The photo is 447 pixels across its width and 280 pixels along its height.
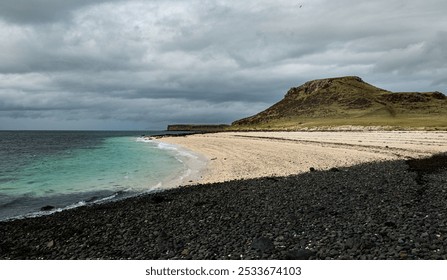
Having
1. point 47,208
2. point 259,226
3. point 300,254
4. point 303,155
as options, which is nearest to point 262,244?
point 300,254

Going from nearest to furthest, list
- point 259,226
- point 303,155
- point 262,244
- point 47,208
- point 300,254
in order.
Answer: point 300,254 < point 262,244 < point 259,226 < point 47,208 < point 303,155

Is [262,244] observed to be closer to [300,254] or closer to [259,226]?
[300,254]

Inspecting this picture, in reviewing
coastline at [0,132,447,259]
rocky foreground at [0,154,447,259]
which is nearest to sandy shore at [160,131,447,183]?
rocky foreground at [0,154,447,259]

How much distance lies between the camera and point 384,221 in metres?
11.5

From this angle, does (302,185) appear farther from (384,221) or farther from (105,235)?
(105,235)

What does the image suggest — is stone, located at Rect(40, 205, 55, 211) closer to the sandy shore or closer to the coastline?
the coastline

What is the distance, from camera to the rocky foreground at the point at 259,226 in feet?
31.3

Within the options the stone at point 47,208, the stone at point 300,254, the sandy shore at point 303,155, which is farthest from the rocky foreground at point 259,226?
the sandy shore at point 303,155

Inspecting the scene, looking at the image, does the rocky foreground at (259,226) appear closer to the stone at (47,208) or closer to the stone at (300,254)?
the stone at (300,254)

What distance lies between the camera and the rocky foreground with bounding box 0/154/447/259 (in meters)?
9.55

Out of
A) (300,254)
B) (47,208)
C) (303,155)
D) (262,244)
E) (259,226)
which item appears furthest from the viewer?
(303,155)

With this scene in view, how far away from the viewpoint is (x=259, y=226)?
1188 cm

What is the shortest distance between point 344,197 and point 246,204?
4.30m

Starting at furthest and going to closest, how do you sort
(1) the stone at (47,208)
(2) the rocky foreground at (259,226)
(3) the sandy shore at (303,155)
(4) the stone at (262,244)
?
(3) the sandy shore at (303,155) → (1) the stone at (47,208) → (4) the stone at (262,244) → (2) the rocky foreground at (259,226)
